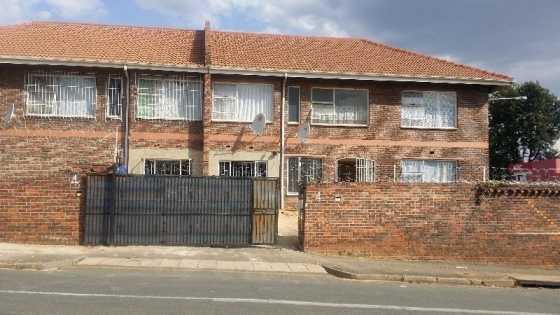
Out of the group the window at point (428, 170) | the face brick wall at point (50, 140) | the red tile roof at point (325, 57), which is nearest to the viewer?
the face brick wall at point (50, 140)

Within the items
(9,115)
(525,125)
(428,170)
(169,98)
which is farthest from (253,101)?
(525,125)

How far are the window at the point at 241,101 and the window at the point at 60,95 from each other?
448cm

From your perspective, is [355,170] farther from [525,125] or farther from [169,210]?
[525,125]

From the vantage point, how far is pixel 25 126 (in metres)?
22.1

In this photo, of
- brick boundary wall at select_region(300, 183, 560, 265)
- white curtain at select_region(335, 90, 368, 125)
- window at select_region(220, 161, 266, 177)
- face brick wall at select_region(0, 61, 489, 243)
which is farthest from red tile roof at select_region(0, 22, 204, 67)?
brick boundary wall at select_region(300, 183, 560, 265)

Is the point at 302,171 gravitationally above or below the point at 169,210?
above

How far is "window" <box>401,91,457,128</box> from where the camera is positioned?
24.6 meters

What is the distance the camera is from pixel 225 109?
23.3 meters

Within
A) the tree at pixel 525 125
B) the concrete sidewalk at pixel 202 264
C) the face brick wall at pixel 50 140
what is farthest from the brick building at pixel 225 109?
the tree at pixel 525 125

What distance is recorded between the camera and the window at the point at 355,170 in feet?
78.5

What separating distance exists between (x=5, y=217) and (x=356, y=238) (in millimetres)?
8433

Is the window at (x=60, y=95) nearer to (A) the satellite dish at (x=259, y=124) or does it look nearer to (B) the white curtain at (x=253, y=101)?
(B) the white curtain at (x=253, y=101)

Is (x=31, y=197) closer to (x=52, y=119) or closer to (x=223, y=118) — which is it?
(x=52, y=119)

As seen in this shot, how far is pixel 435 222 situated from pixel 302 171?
8.70 metres
